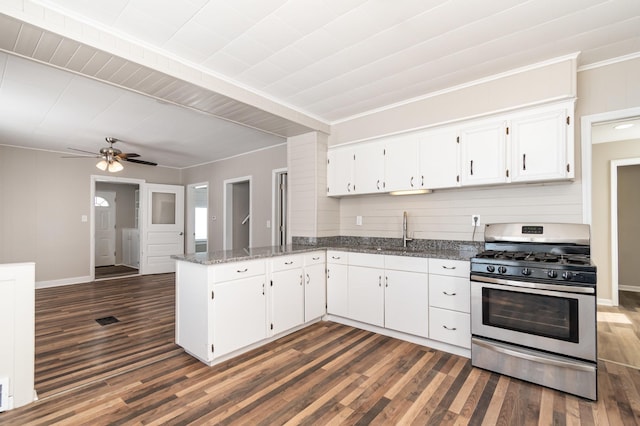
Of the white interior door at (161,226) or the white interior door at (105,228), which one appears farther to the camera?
the white interior door at (105,228)

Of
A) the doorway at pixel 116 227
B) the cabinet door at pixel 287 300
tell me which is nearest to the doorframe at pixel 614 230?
the cabinet door at pixel 287 300

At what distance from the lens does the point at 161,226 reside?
7363mm

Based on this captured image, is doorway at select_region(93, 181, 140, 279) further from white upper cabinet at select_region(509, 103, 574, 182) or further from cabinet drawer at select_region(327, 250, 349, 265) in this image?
white upper cabinet at select_region(509, 103, 574, 182)

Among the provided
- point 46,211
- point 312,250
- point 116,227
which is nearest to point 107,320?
point 312,250

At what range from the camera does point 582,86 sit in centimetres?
283

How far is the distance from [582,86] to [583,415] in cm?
265

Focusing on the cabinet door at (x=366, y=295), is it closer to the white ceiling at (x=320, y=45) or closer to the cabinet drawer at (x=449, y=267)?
the cabinet drawer at (x=449, y=267)

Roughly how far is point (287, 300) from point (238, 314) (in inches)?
24.8

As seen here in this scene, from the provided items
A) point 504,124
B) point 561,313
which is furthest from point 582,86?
point 561,313

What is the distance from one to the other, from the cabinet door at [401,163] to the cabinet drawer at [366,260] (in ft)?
2.71

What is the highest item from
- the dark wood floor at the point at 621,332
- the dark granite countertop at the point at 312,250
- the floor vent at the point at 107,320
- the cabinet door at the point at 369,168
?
the cabinet door at the point at 369,168

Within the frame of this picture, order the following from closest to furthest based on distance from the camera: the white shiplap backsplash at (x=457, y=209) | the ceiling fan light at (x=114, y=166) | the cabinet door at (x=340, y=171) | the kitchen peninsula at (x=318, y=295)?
the kitchen peninsula at (x=318, y=295)
the white shiplap backsplash at (x=457, y=209)
the cabinet door at (x=340, y=171)
the ceiling fan light at (x=114, y=166)

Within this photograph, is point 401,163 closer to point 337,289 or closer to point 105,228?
point 337,289

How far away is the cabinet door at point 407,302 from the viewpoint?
3.06 metres
